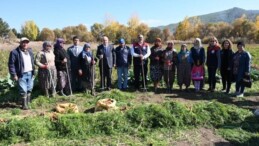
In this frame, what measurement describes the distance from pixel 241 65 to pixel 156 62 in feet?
8.42

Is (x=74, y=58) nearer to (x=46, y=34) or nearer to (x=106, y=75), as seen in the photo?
(x=106, y=75)

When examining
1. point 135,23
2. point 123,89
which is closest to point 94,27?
point 135,23

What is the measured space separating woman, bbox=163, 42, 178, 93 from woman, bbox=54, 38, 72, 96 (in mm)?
3005

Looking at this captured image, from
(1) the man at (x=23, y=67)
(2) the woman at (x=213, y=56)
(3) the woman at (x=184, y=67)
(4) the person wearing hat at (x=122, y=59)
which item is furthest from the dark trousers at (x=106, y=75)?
(2) the woman at (x=213, y=56)

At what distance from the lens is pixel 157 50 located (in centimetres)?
1133

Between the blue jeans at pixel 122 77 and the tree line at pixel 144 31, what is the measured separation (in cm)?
4536

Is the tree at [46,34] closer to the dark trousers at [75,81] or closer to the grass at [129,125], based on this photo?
the dark trousers at [75,81]

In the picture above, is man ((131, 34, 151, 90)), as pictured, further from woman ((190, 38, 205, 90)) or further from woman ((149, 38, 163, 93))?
woman ((190, 38, 205, 90))

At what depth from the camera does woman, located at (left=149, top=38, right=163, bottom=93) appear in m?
11.3

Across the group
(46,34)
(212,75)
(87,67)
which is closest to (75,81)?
(87,67)

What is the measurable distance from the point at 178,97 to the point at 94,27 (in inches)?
2865

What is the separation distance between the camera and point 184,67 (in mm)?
11547

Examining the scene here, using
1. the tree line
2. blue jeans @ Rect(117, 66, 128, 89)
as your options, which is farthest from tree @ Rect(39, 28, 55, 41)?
blue jeans @ Rect(117, 66, 128, 89)

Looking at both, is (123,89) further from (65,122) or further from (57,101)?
(65,122)
